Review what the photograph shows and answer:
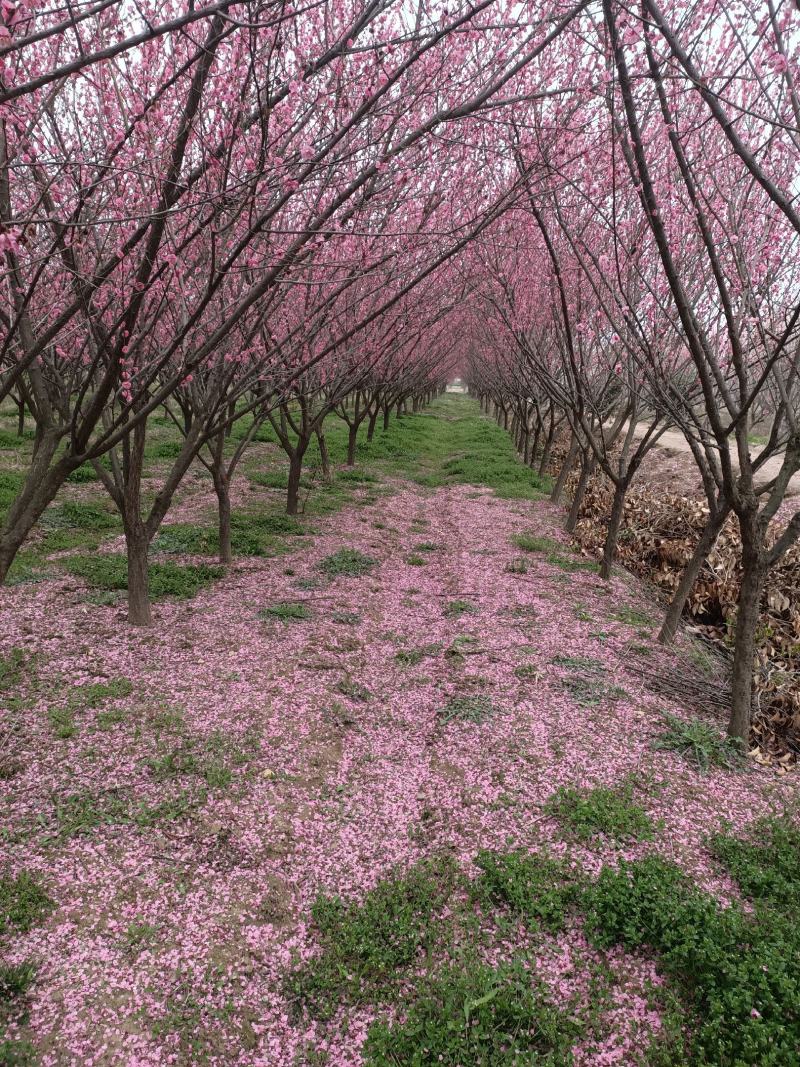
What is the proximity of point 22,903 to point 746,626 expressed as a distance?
20.3ft

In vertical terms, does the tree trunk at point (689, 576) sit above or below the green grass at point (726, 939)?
above

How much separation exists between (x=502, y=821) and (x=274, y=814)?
1832mm

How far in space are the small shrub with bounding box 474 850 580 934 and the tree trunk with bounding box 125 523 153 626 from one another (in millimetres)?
5343

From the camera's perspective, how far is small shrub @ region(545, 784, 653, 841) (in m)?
4.71

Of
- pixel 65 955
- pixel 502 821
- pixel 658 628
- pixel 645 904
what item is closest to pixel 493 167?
pixel 658 628

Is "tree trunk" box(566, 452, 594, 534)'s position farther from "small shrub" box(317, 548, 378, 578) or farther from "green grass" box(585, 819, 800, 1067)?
"green grass" box(585, 819, 800, 1067)

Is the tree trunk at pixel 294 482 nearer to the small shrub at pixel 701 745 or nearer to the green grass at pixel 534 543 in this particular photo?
the green grass at pixel 534 543

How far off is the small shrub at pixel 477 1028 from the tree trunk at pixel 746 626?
3.71m

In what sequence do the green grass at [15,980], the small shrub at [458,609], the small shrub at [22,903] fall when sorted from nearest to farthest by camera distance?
the green grass at [15,980] < the small shrub at [22,903] < the small shrub at [458,609]

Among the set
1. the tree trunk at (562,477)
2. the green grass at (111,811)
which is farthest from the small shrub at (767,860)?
the tree trunk at (562,477)

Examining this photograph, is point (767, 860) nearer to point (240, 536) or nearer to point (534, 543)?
point (534, 543)

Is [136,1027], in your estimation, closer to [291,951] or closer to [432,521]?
[291,951]

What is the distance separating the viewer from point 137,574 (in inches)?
307

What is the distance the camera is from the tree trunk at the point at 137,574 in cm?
772
